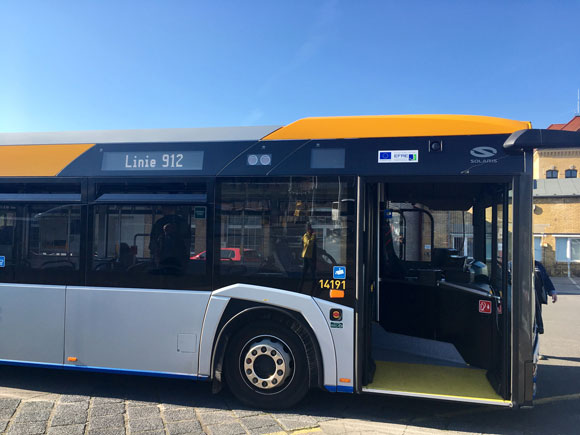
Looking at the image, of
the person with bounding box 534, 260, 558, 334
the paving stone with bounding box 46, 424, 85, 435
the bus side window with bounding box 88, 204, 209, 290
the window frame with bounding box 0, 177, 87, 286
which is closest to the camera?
the paving stone with bounding box 46, 424, 85, 435

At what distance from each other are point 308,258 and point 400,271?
243 cm

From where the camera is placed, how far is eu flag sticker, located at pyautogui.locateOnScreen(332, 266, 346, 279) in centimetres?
397

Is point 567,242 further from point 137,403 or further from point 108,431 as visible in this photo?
point 108,431

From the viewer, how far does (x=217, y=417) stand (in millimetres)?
3973

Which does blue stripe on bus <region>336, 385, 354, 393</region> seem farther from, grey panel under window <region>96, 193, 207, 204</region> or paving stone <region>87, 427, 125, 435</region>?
grey panel under window <region>96, 193, 207, 204</region>

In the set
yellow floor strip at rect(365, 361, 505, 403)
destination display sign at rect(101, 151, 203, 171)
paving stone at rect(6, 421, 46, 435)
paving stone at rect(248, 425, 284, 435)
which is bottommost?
paving stone at rect(6, 421, 46, 435)

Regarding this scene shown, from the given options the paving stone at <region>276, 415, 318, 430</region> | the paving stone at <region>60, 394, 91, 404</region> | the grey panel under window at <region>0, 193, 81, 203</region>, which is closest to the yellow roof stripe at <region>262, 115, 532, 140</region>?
the grey panel under window at <region>0, 193, 81, 203</region>

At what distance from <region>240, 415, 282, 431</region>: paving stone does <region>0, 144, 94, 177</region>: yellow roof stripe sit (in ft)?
10.6

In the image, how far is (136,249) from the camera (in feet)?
14.3

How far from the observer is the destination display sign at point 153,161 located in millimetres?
4328

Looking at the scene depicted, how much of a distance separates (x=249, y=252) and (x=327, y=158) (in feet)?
3.91

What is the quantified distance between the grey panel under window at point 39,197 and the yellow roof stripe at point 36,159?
0.72 ft

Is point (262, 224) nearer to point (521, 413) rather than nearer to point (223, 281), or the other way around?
point (223, 281)

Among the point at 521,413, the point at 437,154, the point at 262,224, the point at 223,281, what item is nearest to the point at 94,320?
the point at 223,281
